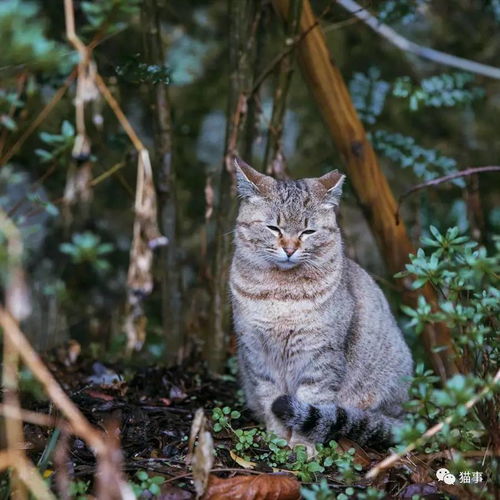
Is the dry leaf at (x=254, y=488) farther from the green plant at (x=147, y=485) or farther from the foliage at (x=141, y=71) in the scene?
the foliage at (x=141, y=71)

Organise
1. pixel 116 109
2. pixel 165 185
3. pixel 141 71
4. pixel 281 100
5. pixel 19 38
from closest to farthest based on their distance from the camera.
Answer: pixel 19 38, pixel 116 109, pixel 141 71, pixel 281 100, pixel 165 185

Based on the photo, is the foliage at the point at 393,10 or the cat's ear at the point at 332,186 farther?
the foliage at the point at 393,10

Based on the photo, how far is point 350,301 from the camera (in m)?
3.72

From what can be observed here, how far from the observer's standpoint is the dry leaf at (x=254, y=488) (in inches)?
105

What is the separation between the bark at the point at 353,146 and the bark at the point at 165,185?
727mm

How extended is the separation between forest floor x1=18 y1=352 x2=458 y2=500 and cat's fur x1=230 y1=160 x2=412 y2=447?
0.22 metres

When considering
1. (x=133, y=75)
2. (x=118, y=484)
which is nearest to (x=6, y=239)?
(x=118, y=484)

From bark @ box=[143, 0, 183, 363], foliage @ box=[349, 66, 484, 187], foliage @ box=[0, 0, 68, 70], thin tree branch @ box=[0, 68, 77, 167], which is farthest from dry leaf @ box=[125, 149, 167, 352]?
foliage @ box=[349, 66, 484, 187]

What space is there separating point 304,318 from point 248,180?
0.67 meters

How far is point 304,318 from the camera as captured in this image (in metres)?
3.54

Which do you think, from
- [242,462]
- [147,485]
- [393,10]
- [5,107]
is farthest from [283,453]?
[393,10]

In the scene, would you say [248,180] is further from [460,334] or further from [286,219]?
[460,334]

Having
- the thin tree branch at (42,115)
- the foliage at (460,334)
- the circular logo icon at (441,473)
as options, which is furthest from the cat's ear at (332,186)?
the thin tree branch at (42,115)

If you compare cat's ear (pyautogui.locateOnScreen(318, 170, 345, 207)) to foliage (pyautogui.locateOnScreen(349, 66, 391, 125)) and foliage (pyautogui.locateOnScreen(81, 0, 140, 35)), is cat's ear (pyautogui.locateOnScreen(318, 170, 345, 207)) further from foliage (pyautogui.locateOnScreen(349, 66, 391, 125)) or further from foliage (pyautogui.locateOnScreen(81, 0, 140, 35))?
foliage (pyautogui.locateOnScreen(81, 0, 140, 35))
